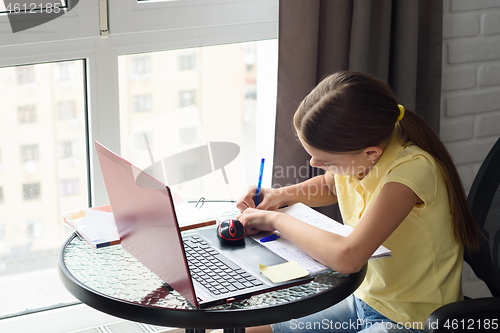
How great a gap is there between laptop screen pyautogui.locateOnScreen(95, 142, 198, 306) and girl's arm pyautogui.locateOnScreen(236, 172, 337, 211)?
37 cm

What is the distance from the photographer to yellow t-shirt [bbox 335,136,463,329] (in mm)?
1126

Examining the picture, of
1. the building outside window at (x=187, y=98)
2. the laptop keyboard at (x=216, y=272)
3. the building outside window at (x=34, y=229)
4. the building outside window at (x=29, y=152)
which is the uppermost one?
the building outside window at (x=187, y=98)

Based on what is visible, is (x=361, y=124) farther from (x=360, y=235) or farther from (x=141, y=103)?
(x=141, y=103)

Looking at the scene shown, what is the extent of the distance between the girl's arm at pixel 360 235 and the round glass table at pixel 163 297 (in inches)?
1.4

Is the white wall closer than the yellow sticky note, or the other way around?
the yellow sticky note

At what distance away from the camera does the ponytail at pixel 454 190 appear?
1144mm

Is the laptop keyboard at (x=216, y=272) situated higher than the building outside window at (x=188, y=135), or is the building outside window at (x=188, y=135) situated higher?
the building outside window at (x=188, y=135)

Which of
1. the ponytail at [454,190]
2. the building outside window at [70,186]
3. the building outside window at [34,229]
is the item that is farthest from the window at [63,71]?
the ponytail at [454,190]

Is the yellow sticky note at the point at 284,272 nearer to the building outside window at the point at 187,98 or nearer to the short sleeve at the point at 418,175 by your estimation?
the short sleeve at the point at 418,175

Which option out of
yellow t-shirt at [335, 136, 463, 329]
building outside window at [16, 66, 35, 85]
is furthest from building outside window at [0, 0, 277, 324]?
yellow t-shirt at [335, 136, 463, 329]

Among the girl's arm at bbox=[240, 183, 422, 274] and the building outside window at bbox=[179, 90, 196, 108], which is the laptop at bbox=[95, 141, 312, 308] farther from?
the building outside window at bbox=[179, 90, 196, 108]

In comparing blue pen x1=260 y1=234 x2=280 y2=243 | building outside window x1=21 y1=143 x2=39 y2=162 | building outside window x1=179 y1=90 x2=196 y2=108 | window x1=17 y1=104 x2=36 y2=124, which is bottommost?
blue pen x1=260 y1=234 x2=280 y2=243

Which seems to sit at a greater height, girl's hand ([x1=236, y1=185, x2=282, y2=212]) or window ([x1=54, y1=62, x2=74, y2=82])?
window ([x1=54, y1=62, x2=74, y2=82])

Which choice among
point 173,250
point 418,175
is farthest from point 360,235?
point 173,250
